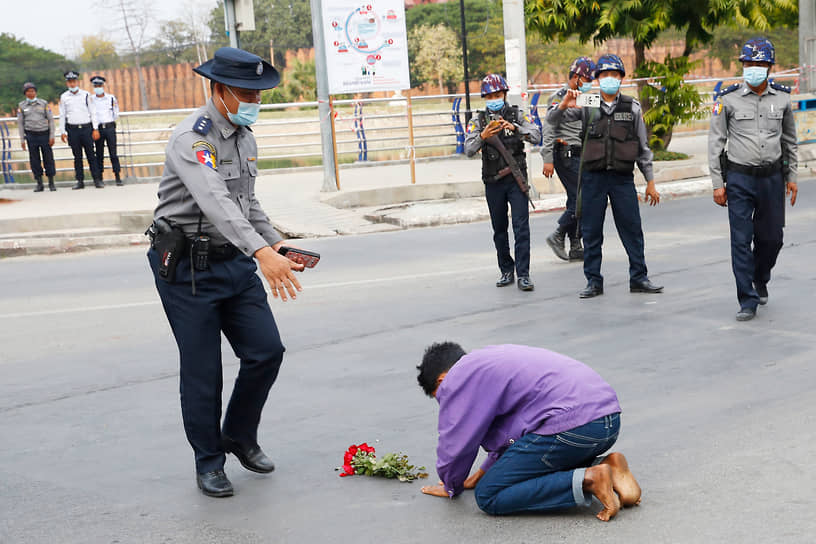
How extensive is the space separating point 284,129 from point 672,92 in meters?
34.0

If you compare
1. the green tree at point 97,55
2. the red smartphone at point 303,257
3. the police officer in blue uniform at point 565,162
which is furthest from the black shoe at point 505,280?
the green tree at point 97,55

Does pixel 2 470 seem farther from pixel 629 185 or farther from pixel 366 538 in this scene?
pixel 629 185

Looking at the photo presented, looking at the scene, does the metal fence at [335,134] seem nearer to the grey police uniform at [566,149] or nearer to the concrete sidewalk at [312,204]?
the concrete sidewalk at [312,204]

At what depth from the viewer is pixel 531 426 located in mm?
4336

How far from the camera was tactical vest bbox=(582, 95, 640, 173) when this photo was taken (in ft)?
29.0

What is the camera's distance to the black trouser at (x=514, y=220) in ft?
31.4

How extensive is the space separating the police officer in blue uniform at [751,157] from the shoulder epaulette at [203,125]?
4511 millimetres

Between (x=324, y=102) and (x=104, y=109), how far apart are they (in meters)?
4.63

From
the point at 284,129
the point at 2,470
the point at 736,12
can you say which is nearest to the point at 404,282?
the point at 2,470

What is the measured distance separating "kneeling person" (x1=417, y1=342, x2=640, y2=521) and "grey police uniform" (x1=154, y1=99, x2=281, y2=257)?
1067mm

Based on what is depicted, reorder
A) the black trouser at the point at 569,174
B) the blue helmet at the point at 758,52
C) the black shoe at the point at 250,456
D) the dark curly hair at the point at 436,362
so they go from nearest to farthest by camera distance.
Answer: the dark curly hair at the point at 436,362 → the black shoe at the point at 250,456 → the blue helmet at the point at 758,52 → the black trouser at the point at 569,174

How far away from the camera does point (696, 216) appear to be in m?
14.0

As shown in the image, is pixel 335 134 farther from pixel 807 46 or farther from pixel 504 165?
pixel 504 165

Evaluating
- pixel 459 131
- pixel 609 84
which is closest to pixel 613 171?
pixel 609 84
